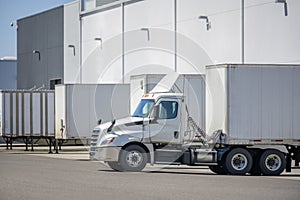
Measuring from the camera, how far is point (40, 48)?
6181 cm

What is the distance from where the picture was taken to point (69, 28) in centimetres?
5716

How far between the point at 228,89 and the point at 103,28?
27.6m

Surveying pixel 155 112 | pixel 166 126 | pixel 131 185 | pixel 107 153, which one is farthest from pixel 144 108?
pixel 131 185

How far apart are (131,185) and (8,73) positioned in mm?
56886

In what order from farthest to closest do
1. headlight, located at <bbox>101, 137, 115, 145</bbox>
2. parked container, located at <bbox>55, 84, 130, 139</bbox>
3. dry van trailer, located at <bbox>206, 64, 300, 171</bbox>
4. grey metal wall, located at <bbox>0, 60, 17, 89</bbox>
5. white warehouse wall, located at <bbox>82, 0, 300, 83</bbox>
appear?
grey metal wall, located at <bbox>0, 60, 17, 89</bbox>
parked container, located at <bbox>55, 84, 130, 139</bbox>
white warehouse wall, located at <bbox>82, 0, 300, 83</bbox>
headlight, located at <bbox>101, 137, 115, 145</bbox>
dry van trailer, located at <bbox>206, 64, 300, 171</bbox>

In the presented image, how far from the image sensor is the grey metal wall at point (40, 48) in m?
58.9

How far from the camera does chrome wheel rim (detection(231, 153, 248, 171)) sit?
86.3 feet

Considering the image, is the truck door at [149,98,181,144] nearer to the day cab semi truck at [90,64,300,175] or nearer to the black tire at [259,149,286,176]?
the day cab semi truck at [90,64,300,175]

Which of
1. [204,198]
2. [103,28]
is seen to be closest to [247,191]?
[204,198]

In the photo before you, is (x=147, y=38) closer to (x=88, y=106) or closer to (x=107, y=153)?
(x=88, y=106)

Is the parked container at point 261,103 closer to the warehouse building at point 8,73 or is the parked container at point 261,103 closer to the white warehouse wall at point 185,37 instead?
the white warehouse wall at point 185,37

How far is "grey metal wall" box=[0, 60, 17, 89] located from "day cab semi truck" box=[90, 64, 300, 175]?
49489 millimetres

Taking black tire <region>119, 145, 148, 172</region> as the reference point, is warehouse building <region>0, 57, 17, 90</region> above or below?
above

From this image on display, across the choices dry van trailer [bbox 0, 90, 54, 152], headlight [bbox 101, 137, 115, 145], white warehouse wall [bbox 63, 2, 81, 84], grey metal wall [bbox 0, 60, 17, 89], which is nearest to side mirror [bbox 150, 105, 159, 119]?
headlight [bbox 101, 137, 115, 145]
